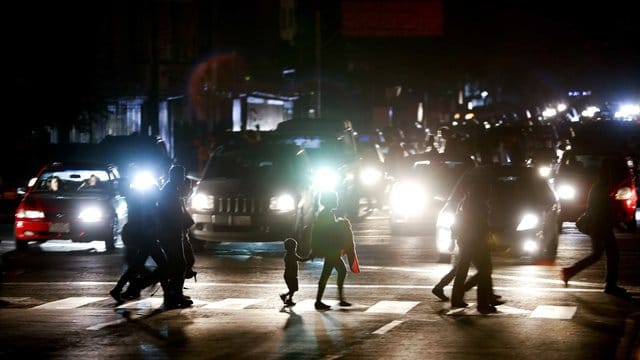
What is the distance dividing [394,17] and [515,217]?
50134 millimetres

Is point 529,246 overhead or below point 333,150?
below

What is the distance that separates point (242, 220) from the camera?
2281cm

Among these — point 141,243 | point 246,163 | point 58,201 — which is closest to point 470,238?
point 141,243

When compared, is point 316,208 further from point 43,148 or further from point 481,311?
point 43,148

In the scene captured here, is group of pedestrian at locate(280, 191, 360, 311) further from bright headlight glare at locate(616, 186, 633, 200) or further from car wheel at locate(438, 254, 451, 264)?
bright headlight glare at locate(616, 186, 633, 200)

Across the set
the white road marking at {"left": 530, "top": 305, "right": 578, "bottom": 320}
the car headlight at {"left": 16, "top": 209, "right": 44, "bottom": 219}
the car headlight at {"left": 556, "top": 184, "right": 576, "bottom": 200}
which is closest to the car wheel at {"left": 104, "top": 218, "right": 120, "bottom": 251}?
the car headlight at {"left": 16, "top": 209, "right": 44, "bottom": 219}

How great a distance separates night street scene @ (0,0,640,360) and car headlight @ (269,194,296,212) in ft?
0.11

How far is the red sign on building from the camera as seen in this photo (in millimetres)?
69062

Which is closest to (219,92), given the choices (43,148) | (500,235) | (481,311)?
(43,148)

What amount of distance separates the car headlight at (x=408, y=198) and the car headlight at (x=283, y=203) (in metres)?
3.92

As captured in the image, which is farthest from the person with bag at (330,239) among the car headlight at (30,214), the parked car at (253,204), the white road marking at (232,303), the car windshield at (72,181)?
the car windshield at (72,181)

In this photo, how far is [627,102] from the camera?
65812 mm

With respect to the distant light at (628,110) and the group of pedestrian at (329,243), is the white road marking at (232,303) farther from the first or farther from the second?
the distant light at (628,110)

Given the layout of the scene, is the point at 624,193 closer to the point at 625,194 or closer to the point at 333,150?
the point at 625,194
